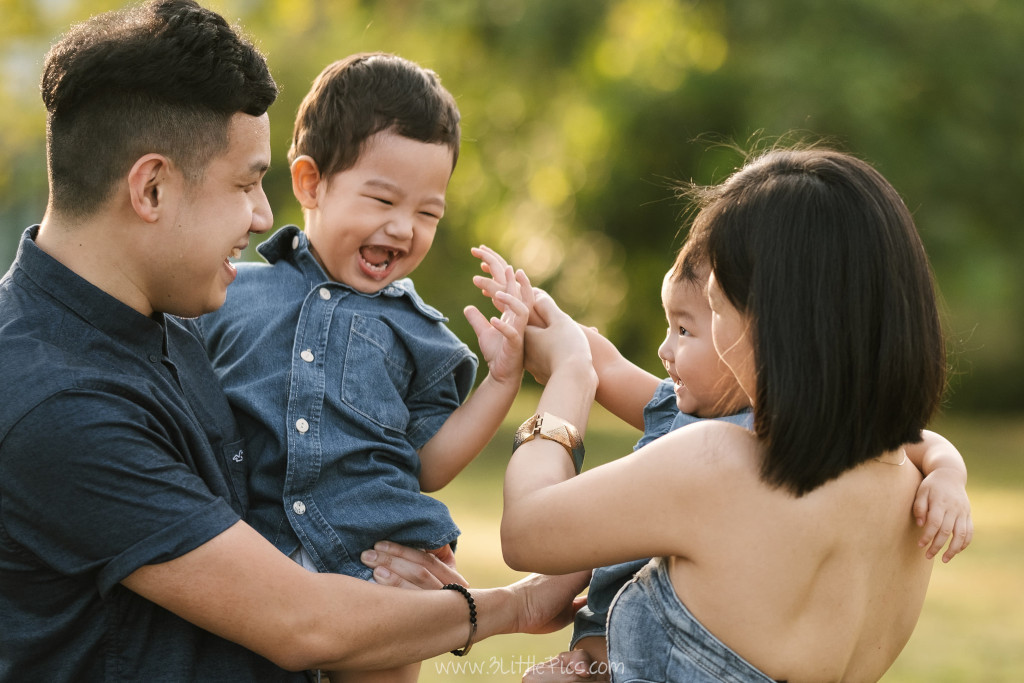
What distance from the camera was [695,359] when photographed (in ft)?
8.12

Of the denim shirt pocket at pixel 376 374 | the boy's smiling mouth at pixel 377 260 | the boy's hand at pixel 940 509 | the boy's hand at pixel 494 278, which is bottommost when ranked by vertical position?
the denim shirt pocket at pixel 376 374

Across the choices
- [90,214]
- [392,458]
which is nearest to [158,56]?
[90,214]

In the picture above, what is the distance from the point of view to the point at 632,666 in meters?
2.28

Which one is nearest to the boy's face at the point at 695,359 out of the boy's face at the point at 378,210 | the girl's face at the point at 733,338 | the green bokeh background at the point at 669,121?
the girl's face at the point at 733,338

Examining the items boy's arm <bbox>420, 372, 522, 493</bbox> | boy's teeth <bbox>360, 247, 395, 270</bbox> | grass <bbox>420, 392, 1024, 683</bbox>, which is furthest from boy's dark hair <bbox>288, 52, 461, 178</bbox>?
grass <bbox>420, 392, 1024, 683</bbox>

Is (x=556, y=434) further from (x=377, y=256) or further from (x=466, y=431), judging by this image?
(x=377, y=256)

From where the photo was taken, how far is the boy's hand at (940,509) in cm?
226

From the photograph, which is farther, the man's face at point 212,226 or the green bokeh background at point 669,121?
the green bokeh background at point 669,121

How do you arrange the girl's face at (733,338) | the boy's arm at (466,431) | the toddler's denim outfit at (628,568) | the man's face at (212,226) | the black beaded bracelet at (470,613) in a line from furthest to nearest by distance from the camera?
the boy's arm at (466,431)
the black beaded bracelet at (470,613)
the toddler's denim outfit at (628,568)
the man's face at (212,226)
the girl's face at (733,338)

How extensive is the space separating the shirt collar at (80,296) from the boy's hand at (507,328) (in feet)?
2.54

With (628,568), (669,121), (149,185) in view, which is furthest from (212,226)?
(669,121)

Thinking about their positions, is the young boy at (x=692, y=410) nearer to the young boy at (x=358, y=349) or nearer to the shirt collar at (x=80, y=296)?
the young boy at (x=358, y=349)

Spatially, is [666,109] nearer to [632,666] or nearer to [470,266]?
[470,266]

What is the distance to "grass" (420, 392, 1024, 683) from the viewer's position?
695cm
